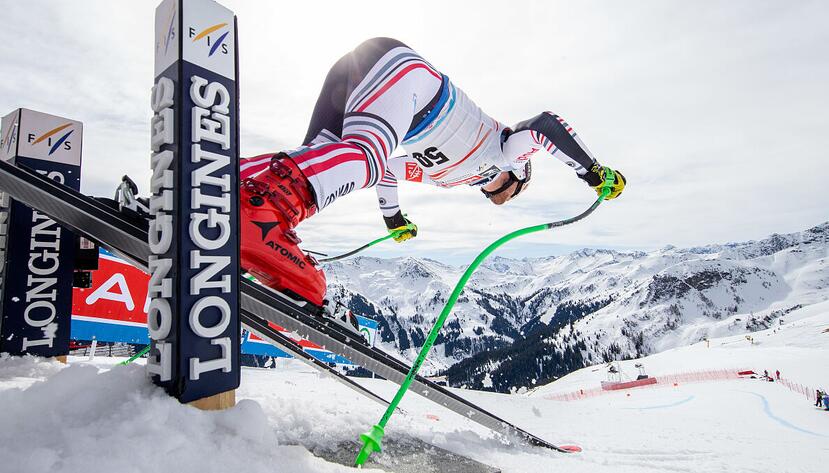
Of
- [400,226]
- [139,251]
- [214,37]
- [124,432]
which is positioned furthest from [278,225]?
[400,226]

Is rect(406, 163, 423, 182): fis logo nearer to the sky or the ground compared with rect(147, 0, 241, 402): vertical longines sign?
nearer to the sky

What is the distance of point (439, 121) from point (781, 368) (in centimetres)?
4680

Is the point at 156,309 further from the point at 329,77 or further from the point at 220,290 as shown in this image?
the point at 329,77

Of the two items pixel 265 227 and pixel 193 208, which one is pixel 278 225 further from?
pixel 193 208

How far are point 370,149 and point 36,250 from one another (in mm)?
2478

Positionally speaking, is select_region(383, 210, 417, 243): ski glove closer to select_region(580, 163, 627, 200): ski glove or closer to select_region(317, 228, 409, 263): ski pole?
select_region(317, 228, 409, 263): ski pole

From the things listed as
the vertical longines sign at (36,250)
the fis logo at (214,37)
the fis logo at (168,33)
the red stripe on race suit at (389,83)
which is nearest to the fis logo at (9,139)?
the vertical longines sign at (36,250)

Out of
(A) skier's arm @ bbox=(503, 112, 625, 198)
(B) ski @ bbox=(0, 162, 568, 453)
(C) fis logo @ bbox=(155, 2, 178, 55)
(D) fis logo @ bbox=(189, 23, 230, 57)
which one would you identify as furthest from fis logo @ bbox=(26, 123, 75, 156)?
(A) skier's arm @ bbox=(503, 112, 625, 198)

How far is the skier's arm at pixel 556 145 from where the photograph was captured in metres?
3.09

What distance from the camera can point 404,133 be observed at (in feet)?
7.48

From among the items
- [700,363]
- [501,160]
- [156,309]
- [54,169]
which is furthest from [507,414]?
[700,363]

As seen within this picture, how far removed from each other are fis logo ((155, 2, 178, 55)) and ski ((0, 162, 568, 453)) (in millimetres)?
735

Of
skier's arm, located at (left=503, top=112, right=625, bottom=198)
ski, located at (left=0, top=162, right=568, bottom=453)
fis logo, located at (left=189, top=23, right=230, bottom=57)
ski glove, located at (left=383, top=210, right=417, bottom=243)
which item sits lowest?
ski, located at (left=0, top=162, right=568, bottom=453)

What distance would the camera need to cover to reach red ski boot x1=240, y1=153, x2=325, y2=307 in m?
1.68
